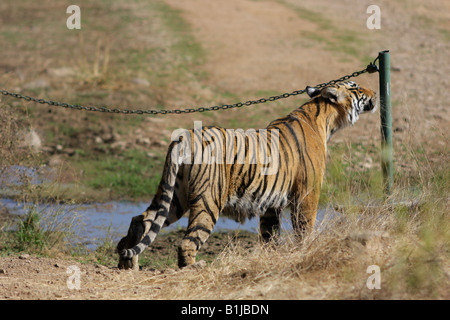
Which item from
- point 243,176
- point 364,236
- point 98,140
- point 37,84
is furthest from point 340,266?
point 37,84

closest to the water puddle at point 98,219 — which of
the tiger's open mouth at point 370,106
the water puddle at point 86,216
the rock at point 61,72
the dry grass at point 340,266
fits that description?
the water puddle at point 86,216

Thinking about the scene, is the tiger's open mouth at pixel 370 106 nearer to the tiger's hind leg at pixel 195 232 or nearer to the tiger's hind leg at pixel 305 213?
the tiger's hind leg at pixel 305 213

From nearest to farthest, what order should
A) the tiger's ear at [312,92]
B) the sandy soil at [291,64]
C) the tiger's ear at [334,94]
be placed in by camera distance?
the sandy soil at [291,64] < the tiger's ear at [334,94] < the tiger's ear at [312,92]

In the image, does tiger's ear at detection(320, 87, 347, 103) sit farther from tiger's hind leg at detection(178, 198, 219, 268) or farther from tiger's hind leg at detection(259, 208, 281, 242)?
tiger's hind leg at detection(178, 198, 219, 268)

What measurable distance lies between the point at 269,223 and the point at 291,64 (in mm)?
9889

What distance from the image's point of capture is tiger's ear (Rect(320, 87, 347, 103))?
655 centimetres

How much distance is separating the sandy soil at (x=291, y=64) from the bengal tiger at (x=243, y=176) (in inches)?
13.6

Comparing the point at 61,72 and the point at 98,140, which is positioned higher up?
the point at 61,72

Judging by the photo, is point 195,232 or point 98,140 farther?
point 98,140

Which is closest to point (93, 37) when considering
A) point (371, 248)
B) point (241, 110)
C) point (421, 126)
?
point (241, 110)

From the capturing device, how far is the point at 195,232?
562 cm

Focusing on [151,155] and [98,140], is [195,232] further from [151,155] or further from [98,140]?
[98,140]

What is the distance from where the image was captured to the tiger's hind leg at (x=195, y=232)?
561 centimetres

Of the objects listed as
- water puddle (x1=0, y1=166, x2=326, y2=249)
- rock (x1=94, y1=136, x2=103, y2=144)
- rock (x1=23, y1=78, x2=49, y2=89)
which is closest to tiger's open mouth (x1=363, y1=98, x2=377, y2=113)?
water puddle (x1=0, y1=166, x2=326, y2=249)
